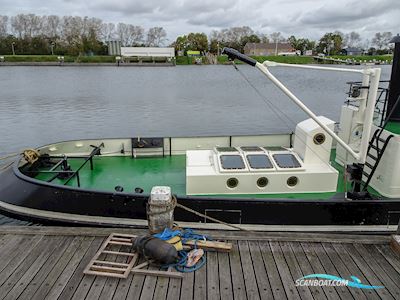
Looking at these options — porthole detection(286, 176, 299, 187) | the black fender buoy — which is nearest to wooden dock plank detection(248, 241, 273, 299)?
the black fender buoy

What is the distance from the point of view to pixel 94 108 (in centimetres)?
3186

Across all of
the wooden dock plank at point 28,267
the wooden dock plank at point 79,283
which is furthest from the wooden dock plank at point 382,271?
the wooden dock plank at point 28,267

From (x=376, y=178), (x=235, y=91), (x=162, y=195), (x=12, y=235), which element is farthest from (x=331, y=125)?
(x=235, y=91)

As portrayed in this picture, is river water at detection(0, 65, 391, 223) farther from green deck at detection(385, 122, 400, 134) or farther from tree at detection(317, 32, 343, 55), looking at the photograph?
tree at detection(317, 32, 343, 55)

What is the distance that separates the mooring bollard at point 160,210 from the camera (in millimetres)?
5926

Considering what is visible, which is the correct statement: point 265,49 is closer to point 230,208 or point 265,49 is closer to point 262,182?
point 262,182

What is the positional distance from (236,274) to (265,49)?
151 m

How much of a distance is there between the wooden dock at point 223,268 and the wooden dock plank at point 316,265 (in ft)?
0.05

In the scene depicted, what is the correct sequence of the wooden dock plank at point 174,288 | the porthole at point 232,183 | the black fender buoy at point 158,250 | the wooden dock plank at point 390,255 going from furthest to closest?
the porthole at point 232,183 < the wooden dock plank at point 390,255 < the black fender buoy at point 158,250 < the wooden dock plank at point 174,288

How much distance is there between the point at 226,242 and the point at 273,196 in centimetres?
315

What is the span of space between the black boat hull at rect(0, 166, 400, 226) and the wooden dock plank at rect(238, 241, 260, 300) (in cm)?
221

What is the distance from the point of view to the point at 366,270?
5.40 metres

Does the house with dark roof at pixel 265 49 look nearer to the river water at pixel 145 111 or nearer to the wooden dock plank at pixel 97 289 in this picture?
the river water at pixel 145 111

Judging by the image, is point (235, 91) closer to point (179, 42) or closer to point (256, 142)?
point (256, 142)
